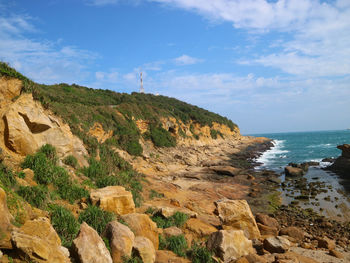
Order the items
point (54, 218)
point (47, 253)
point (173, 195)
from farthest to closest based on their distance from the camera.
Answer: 1. point (173, 195)
2. point (54, 218)
3. point (47, 253)

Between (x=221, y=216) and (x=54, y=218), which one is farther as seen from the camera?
(x=221, y=216)

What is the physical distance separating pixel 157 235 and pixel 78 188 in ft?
13.0

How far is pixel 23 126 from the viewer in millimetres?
9094

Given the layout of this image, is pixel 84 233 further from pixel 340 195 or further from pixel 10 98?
pixel 340 195

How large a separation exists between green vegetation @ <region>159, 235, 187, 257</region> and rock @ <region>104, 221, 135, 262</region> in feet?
5.36

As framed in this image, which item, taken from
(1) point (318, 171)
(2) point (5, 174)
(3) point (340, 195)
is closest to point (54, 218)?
(2) point (5, 174)

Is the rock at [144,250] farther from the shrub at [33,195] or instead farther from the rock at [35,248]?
the shrub at [33,195]

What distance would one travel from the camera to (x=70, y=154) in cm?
1145

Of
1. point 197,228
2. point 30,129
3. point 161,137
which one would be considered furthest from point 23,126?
point 161,137

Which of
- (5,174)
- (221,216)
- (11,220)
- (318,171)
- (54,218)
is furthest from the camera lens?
(318,171)

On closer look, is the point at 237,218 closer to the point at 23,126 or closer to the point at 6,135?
the point at 23,126

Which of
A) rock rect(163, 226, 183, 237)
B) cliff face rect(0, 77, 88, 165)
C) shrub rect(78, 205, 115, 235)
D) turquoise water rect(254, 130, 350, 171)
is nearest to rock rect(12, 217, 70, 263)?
shrub rect(78, 205, 115, 235)

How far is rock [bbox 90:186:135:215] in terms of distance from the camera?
8289 mm

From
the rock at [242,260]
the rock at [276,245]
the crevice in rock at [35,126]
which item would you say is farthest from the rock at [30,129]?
the rock at [276,245]
